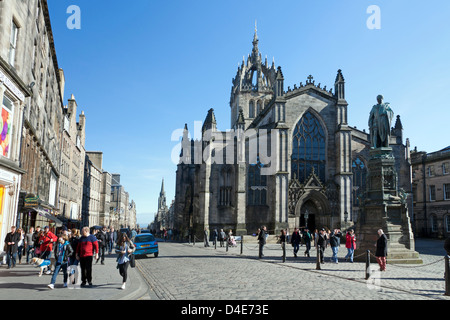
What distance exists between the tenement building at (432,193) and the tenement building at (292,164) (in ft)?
39.7

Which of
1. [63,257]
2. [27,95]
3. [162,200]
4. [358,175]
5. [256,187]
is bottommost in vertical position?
[63,257]

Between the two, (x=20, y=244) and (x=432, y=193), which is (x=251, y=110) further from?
(x=20, y=244)

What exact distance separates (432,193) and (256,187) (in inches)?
1073

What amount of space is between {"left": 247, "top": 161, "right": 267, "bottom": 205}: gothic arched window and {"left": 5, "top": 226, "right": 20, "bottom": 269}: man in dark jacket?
28.8 meters

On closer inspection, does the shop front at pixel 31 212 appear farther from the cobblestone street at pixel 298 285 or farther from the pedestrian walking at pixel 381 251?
the pedestrian walking at pixel 381 251

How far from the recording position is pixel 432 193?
52375 millimetres

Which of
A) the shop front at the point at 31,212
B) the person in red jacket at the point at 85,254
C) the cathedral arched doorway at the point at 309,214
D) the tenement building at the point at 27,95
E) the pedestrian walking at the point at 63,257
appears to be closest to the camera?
the pedestrian walking at the point at 63,257

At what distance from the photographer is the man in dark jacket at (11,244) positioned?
14578 millimetres

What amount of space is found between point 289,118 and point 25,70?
94.6 ft

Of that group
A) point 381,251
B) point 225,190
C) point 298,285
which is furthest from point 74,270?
point 225,190

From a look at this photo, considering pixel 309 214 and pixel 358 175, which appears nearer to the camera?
pixel 309 214

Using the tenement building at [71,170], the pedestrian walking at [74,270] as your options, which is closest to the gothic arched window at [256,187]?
the tenement building at [71,170]
